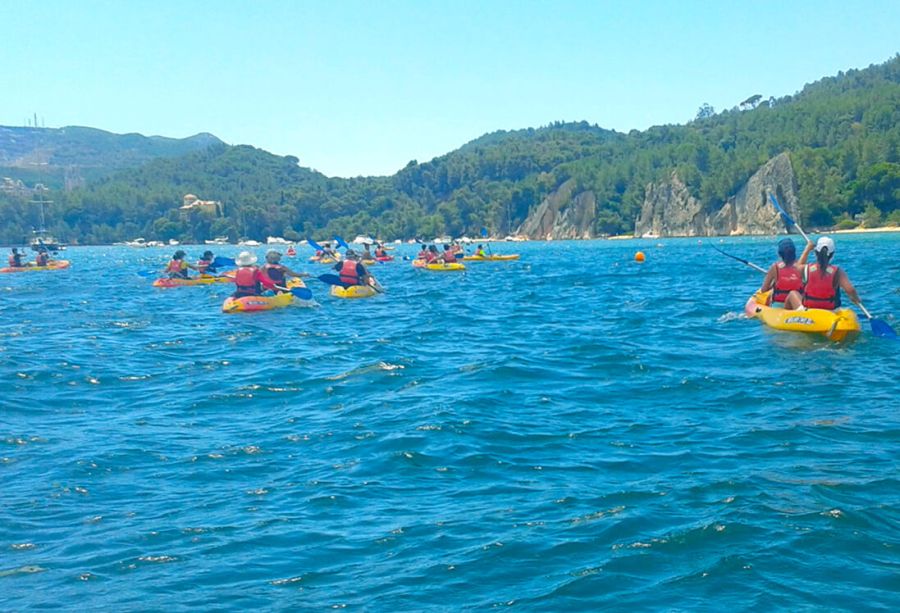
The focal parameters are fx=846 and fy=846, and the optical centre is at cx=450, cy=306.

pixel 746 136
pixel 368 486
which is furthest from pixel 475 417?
pixel 746 136

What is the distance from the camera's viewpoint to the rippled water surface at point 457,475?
18.4 feet

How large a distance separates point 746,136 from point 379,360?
164m

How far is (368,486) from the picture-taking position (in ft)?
25.1

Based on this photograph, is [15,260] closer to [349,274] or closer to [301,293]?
[349,274]

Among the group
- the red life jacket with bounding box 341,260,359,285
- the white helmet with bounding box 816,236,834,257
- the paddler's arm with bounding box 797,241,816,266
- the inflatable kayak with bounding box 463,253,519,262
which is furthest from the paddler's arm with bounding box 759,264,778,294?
the inflatable kayak with bounding box 463,253,519,262

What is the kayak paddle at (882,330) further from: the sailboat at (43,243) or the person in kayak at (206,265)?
the sailboat at (43,243)

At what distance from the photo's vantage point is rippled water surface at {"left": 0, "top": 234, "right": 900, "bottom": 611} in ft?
18.4

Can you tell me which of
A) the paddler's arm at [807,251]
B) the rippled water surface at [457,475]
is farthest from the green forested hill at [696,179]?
the rippled water surface at [457,475]

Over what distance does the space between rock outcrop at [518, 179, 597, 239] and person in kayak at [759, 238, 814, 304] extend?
13106 centimetres

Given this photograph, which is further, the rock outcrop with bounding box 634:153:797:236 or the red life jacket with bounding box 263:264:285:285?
the rock outcrop with bounding box 634:153:797:236

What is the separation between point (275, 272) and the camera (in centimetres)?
2455

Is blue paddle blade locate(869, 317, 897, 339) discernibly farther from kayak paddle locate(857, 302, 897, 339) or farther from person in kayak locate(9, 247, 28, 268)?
person in kayak locate(9, 247, 28, 268)

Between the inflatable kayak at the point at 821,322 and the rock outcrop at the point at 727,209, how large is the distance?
323ft

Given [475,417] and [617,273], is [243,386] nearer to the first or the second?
[475,417]
